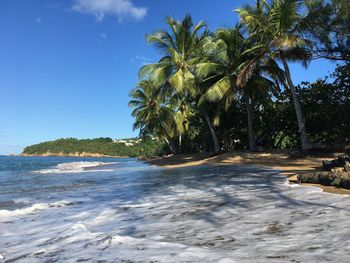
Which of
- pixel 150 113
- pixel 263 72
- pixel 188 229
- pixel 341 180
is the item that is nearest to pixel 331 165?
pixel 341 180

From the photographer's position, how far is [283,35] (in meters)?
17.9

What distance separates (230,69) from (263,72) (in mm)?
2109

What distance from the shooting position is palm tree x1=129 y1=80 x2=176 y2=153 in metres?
34.8

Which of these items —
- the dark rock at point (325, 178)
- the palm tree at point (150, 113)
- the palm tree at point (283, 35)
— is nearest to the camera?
the dark rock at point (325, 178)

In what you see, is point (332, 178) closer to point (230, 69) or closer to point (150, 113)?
point (230, 69)

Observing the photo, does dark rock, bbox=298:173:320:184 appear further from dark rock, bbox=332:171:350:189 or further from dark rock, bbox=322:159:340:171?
dark rock, bbox=322:159:340:171

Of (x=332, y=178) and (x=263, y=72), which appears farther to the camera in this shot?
(x=263, y=72)

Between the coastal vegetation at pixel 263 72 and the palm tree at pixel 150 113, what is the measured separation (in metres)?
2.69

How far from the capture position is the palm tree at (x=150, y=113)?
34750mm

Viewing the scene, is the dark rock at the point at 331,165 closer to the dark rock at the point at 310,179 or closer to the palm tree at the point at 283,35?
the dark rock at the point at 310,179

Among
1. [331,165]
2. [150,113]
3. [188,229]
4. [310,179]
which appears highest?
[150,113]

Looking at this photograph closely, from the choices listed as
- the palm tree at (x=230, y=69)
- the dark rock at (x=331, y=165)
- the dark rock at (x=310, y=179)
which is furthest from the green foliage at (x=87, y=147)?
the dark rock at (x=310, y=179)

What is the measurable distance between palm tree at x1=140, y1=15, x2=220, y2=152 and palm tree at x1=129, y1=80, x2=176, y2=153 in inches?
298

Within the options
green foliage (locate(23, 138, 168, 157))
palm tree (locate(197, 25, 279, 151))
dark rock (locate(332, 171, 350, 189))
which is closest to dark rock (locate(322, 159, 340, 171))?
dark rock (locate(332, 171, 350, 189))
